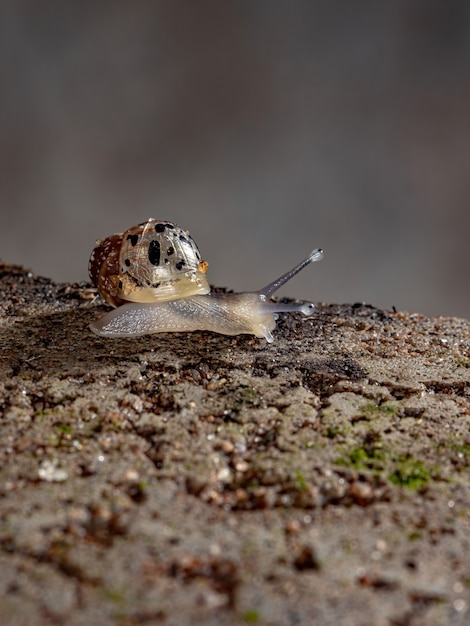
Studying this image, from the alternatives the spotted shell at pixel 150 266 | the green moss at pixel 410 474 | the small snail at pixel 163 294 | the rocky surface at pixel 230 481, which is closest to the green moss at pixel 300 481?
the rocky surface at pixel 230 481

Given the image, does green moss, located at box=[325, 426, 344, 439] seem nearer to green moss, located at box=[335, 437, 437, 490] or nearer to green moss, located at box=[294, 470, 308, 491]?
green moss, located at box=[335, 437, 437, 490]

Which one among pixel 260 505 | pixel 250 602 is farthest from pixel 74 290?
pixel 250 602

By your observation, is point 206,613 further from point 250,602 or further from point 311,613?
point 311,613

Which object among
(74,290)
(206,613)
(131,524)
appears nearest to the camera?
(206,613)

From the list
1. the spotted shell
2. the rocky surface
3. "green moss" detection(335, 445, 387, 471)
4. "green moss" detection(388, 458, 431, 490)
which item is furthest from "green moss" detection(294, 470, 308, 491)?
the spotted shell

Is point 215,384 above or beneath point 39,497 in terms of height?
above
